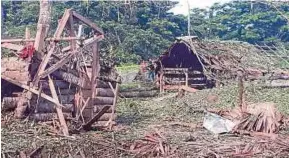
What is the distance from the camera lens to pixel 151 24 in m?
35.5

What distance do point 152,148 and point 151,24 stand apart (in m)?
26.9

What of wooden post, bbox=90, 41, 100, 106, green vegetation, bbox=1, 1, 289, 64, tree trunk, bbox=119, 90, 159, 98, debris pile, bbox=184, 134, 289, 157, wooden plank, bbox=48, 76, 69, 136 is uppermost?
green vegetation, bbox=1, 1, 289, 64

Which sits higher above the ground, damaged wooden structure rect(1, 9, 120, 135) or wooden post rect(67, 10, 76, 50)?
wooden post rect(67, 10, 76, 50)

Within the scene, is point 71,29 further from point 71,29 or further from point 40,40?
point 40,40

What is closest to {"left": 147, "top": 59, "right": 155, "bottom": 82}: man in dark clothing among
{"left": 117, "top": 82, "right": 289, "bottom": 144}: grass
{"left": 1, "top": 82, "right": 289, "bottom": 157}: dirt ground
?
{"left": 117, "top": 82, "right": 289, "bottom": 144}: grass

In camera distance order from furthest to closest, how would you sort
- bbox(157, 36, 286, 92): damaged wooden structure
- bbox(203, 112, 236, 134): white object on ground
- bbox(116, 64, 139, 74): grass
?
bbox(116, 64, 139, 74): grass → bbox(157, 36, 286, 92): damaged wooden structure → bbox(203, 112, 236, 134): white object on ground

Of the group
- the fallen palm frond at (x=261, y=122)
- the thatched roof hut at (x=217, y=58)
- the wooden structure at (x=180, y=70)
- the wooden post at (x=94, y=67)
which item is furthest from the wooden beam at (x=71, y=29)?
the wooden structure at (x=180, y=70)

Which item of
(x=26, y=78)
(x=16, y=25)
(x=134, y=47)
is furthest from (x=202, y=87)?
(x=26, y=78)

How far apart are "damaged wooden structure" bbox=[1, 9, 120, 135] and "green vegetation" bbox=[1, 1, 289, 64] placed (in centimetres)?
1194

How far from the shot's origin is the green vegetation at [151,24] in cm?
2866

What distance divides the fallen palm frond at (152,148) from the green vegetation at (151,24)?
47.8 feet

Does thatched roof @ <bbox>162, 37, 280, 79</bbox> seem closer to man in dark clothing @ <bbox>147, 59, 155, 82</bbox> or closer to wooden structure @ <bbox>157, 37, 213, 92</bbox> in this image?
wooden structure @ <bbox>157, 37, 213, 92</bbox>

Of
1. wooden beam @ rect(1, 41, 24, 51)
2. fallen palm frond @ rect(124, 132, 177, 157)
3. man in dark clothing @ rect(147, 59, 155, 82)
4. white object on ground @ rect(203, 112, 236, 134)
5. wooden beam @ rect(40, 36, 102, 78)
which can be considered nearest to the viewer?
fallen palm frond @ rect(124, 132, 177, 157)

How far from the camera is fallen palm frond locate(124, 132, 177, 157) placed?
8930mm
